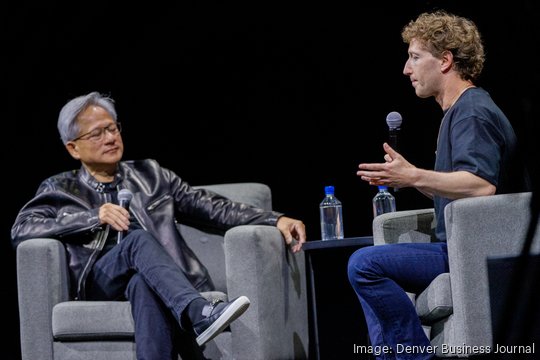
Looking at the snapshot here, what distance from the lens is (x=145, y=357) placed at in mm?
2699

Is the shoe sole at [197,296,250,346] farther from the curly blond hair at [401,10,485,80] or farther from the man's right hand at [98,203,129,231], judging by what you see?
the curly blond hair at [401,10,485,80]

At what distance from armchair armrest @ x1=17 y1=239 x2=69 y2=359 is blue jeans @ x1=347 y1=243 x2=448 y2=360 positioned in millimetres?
1185

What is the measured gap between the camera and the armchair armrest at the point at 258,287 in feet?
9.40

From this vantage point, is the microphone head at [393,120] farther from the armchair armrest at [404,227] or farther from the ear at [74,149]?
the ear at [74,149]

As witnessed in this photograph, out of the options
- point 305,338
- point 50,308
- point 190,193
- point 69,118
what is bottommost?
point 305,338

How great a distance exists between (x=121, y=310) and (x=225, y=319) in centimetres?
46

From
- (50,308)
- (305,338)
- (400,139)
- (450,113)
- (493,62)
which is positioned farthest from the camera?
(400,139)

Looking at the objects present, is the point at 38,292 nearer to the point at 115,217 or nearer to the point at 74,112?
the point at 115,217

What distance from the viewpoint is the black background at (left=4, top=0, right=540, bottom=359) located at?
391cm

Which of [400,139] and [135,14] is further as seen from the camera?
[135,14]

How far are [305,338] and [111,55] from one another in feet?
6.01

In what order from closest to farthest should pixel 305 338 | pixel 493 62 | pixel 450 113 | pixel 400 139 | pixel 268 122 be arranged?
pixel 450 113 → pixel 305 338 → pixel 493 62 → pixel 400 139 → pixel 268 122

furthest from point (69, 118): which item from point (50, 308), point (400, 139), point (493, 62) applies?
point (493, 62)

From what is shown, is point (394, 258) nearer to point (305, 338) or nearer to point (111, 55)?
point (305, 338)
